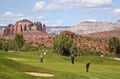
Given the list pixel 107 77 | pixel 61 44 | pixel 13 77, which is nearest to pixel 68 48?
pixel 61 44

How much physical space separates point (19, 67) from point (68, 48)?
364ft

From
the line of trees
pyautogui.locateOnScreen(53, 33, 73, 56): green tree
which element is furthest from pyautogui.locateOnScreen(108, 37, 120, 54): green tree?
pyautogui.locateOnScreen(53, 33, 73, 56): green tree

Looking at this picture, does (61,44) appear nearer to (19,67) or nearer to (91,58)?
(91,58)

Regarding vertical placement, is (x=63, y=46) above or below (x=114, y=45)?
above

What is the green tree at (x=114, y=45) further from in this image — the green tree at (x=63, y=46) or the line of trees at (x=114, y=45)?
the green tree at (x=63, y=46)

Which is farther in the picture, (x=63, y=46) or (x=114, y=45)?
(x=114, y=45)

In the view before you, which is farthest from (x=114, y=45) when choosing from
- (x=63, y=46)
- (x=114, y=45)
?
(x=63, y=46)

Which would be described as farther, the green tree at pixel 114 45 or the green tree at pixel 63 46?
the green tree at pixel 114 45

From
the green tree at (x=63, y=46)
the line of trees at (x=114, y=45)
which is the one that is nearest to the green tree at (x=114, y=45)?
the line of trees at (x=114, y=45)

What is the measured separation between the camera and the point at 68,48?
485 feet

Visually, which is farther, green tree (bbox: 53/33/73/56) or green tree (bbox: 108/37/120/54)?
green tree (bbox: 108/37/120/54)

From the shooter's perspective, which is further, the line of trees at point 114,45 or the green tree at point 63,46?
the line of trees at point 114,45

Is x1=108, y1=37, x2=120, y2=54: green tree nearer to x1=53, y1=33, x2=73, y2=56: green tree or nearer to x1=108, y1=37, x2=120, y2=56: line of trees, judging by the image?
x1=108, y1=37, x2=120, y2=56: line of trees

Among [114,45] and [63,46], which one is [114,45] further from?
[63,46]
